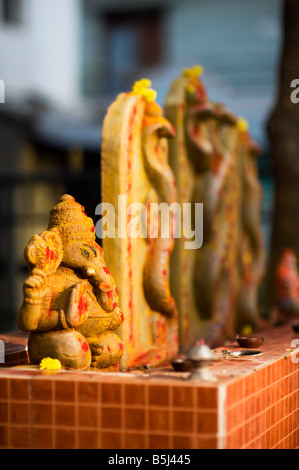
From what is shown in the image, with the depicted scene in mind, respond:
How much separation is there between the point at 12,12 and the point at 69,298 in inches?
426

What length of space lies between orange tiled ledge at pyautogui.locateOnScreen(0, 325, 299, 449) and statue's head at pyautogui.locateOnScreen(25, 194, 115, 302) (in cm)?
60

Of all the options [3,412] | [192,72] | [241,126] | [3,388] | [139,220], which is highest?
[192,72]

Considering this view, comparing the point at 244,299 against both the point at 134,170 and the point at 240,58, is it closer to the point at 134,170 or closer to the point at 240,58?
the point at 134,170

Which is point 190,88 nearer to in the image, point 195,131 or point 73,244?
point 195,131

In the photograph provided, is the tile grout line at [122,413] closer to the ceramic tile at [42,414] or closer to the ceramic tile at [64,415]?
the ceramic tile at [64,415]

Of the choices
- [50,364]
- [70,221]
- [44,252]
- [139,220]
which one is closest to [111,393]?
[50,364]

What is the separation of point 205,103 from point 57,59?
8.39 metres

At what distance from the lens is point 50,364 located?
3951mm

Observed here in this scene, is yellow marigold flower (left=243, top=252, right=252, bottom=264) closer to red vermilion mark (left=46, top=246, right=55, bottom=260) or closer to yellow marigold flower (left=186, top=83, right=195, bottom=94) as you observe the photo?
yellow marigold flower (left=186, top=83, right=195, bottom=94)

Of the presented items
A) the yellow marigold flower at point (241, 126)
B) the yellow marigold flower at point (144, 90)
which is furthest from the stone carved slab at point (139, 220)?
the yellow marigold flower at point (241, 126)

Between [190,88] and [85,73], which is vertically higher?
[85,73]

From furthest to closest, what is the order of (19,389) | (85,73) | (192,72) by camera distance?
(85,73), (192,72), (19,389)

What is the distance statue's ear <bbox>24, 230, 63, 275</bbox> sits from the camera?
4043mm
